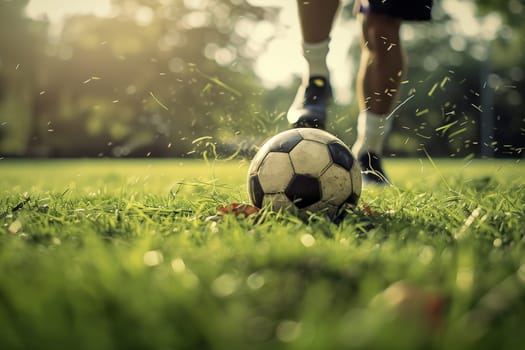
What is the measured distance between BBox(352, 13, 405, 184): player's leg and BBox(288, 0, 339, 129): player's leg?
272mm

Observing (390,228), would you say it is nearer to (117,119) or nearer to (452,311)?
(452,311)

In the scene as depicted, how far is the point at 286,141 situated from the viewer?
7.72ft

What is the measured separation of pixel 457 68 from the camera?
34812 mm

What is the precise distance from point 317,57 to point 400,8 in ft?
2.05

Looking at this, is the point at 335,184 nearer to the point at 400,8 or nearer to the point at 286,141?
the point at 286,141

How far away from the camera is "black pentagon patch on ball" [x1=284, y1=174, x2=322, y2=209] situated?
2.24 m

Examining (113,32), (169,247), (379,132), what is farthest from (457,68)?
(169,247)

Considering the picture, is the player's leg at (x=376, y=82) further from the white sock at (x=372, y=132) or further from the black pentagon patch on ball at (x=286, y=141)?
the black pentagon patch on ball at (x=286, y=141)

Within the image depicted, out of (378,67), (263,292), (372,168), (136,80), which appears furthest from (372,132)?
(136,80)

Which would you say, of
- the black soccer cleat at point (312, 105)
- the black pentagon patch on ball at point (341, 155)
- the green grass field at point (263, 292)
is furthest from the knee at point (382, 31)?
the green grass field at point (263, 292)

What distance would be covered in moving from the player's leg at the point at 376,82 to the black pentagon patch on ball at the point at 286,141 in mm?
1226

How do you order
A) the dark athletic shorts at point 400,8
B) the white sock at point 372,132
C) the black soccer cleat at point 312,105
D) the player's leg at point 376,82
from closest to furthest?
the black soccer cleat at point 312,105, the dark athletic shorts at point 400,8, the player's leg at point 376,82, the white sock at point 372,132

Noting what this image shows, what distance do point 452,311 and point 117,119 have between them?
28.5m

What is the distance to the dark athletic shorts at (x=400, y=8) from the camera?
3.47 metres
